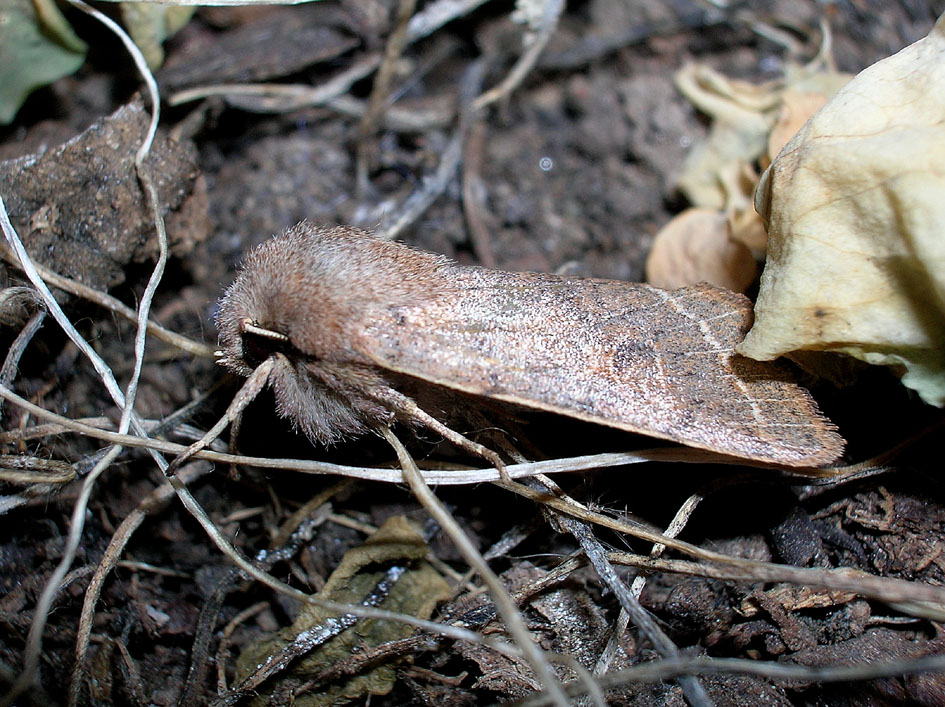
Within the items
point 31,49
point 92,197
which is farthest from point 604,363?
point 31,49

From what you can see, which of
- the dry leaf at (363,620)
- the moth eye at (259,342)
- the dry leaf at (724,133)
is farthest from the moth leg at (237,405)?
the dry leaf at (724,133)

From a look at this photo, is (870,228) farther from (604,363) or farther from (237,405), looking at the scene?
(237,405)

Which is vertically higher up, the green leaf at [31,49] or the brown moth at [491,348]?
the green leaf at [31,49]

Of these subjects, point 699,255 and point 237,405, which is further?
point 699,255

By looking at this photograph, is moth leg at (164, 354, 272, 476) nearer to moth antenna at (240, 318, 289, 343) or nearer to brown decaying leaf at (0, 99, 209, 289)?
moth antenna at (240, 318, 289, 343)

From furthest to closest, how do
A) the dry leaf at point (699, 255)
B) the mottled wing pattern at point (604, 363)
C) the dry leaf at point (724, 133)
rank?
the dry leaf at point (724, 133), the dry leaf at point (699, 255), the mottled wing pattern at point (604, 363)

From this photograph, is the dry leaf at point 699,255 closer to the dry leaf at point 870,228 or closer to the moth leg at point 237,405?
the dry leaf at point 870,228

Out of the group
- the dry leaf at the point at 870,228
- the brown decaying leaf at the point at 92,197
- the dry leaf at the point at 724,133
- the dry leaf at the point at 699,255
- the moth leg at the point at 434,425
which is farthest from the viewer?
the dry leaf at the point at 724,133
